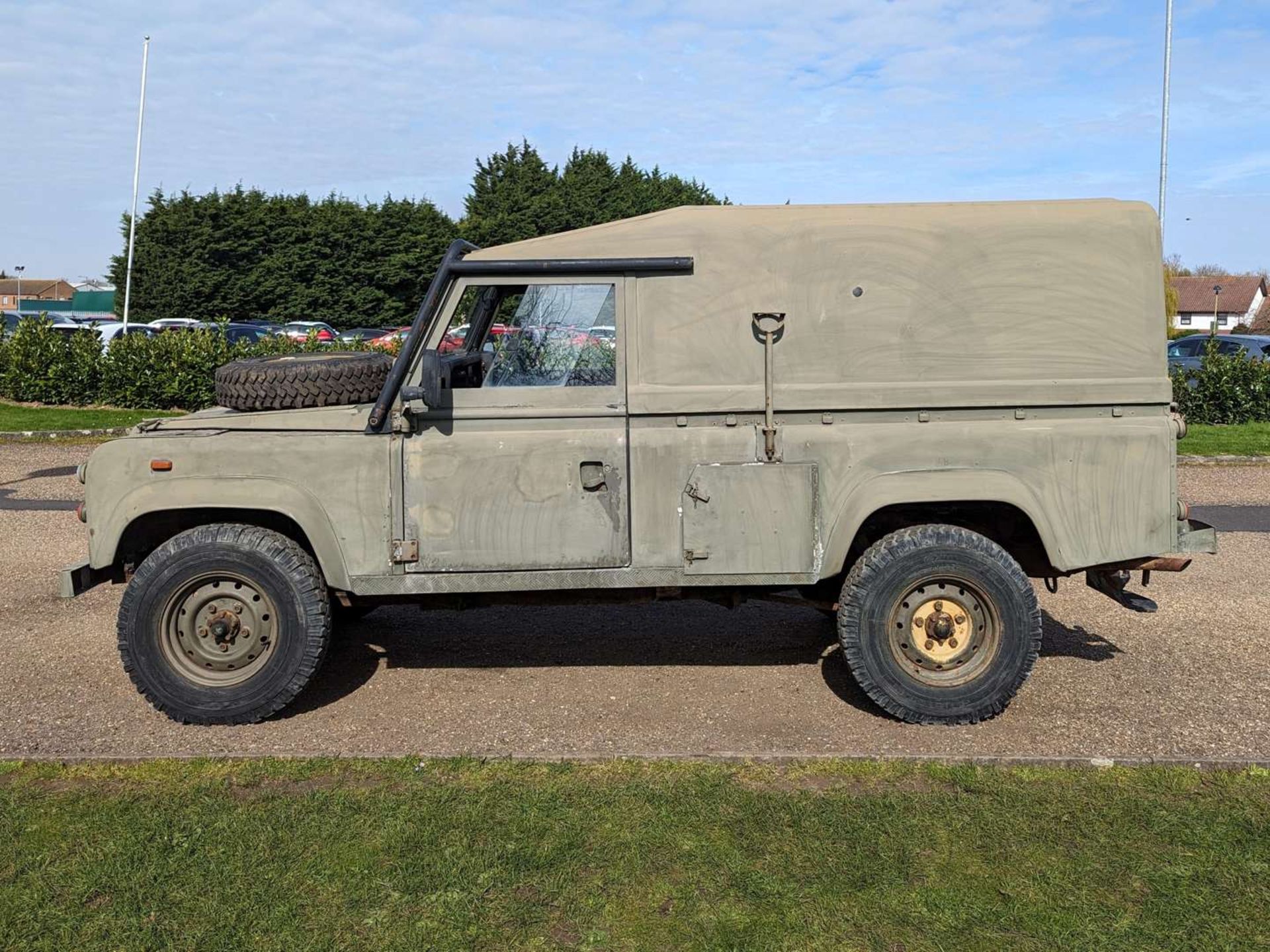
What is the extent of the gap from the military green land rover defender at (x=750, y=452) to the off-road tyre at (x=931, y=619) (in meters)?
0.01

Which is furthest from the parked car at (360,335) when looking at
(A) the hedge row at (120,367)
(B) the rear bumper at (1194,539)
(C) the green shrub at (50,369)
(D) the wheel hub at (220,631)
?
(B) the rear bumper at (1194,539)

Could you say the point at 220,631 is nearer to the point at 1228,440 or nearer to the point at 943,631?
the point at 943,631

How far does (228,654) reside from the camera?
5465 millimetres

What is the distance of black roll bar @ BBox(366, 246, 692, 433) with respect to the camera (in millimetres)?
5371

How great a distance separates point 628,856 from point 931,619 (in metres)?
2.02

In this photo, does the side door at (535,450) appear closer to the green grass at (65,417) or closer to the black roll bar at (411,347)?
the black roll bar at (411,347)

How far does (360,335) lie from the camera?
22.0 meters

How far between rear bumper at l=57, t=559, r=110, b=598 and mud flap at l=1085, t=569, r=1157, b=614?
15.6 ft

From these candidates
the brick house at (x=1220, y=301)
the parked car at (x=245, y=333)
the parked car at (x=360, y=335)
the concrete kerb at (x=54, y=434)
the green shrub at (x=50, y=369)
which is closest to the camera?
the concrete kerb at (x=54, y=434)

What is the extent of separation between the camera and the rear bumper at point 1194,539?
5.46m

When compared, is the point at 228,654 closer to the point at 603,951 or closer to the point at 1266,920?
the point at 603,951

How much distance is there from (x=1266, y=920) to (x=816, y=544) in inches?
91.2

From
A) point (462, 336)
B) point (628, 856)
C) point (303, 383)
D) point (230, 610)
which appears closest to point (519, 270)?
point (462, 336)

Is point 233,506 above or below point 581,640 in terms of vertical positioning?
above
